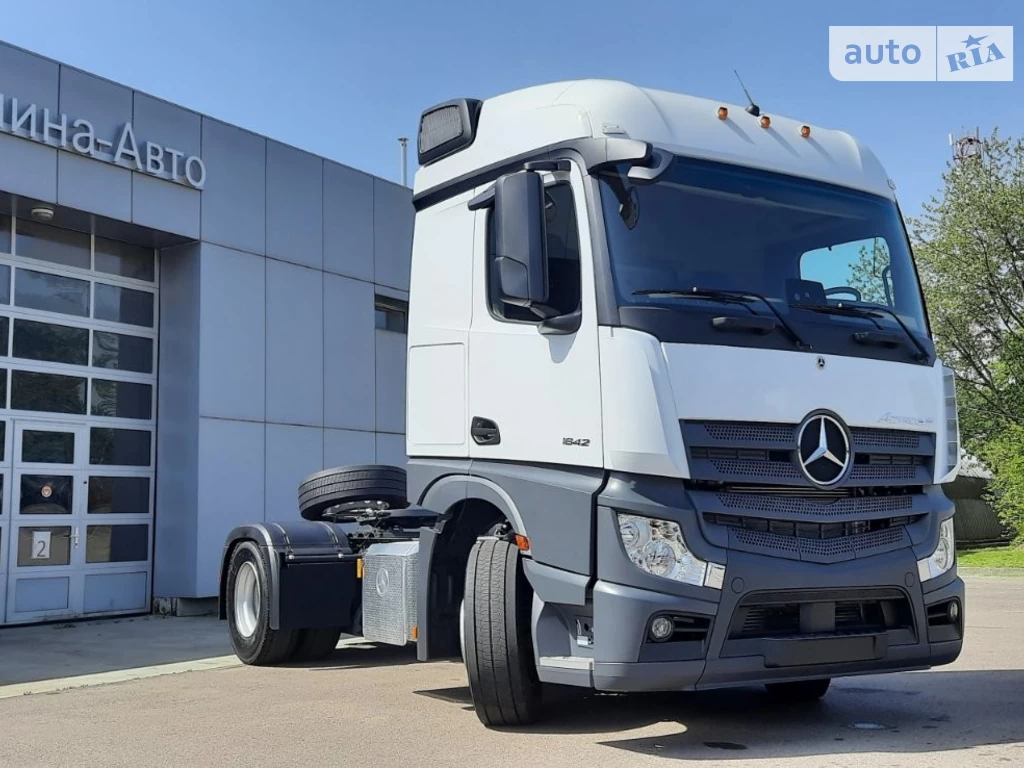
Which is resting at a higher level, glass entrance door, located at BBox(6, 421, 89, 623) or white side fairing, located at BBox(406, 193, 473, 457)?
white side fairing, located at BBox(406, 193, 473, 457)

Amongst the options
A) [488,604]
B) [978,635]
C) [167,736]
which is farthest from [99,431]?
[978,635]

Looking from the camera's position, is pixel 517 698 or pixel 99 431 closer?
pixel 517 698

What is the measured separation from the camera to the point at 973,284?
31.4 metres

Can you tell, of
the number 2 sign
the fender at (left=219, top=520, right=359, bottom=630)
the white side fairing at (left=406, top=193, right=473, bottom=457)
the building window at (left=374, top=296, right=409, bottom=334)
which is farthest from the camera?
the building window at (left=374, top=296, right=409, bottom=334)

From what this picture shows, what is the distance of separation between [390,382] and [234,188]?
4.11 m

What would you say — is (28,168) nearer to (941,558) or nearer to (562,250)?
(562,250)

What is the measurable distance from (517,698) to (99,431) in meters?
9.76

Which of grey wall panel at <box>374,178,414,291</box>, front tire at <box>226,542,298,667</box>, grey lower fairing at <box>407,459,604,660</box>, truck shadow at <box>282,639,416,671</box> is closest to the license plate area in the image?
grey lower fairing at <box>407,459,604,660</box>

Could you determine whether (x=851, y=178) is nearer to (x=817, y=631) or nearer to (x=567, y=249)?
(x=567, y=249)

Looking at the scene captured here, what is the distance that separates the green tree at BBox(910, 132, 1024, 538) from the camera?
3105cm

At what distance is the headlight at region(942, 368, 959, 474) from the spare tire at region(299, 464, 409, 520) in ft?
15.3

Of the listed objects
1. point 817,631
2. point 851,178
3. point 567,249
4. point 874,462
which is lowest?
point 817,631

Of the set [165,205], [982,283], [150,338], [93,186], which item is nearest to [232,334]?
[150,338]

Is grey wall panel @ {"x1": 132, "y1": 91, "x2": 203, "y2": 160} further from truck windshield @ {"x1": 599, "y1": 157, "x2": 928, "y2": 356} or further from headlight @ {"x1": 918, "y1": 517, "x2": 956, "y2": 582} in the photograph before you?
headlight @ {"x1": 918, "y1": 517, "x2": 956, "y2": 582}
